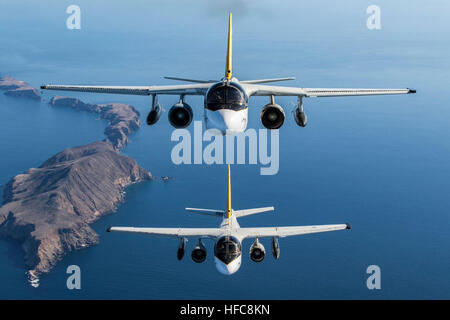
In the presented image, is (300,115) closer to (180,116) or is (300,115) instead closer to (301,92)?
(301,92)

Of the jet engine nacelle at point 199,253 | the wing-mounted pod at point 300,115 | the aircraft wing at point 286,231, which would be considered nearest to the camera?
the wing-mounted pod at point 300,115

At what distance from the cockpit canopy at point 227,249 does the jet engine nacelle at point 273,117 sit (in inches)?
758

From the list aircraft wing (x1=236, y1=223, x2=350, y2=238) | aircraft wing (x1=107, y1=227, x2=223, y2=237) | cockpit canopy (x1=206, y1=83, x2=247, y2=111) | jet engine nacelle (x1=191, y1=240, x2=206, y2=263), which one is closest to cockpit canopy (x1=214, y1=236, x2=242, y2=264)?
jet engine nacelle (x1=191, y1=240, x2=206, y2=263)

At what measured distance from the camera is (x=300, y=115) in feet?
144

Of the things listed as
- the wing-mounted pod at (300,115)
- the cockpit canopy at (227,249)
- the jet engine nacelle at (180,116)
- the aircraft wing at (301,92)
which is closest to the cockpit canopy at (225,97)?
the aircraft wing at (301,92)

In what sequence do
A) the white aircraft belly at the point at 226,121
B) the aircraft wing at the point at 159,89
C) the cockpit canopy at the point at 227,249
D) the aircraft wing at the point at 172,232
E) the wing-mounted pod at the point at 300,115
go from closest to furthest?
the white aircraft belly at the point at 226,121 → the aircraft wing at the point at 159,89 → the wing-mounted pod at the point at 300,115 → the aircraft wing at the point at 172,232 → the cockpit canopy at the point at 227,249

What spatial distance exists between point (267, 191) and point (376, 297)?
59.7m

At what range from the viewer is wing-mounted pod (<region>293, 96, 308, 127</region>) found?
143 ft

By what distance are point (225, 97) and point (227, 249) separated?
23.2 metres

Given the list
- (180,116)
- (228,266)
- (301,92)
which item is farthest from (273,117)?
(228,266)

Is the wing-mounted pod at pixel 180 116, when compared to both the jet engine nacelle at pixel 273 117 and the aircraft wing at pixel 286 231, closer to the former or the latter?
the jet engine nacelle at pixel 273 117

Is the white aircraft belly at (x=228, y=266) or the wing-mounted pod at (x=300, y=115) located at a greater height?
the wing-mounted pod at (x=300, y=115)

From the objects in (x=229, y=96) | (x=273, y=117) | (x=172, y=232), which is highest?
(x=229, y=96)

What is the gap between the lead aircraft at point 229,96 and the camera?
38156 mm
